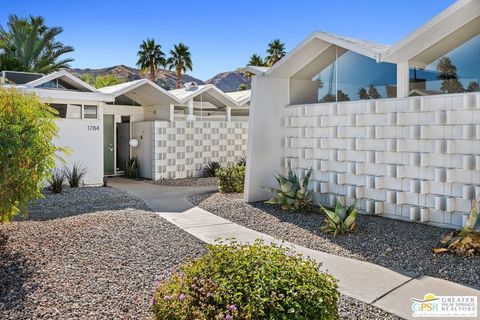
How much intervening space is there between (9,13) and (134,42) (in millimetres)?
16103

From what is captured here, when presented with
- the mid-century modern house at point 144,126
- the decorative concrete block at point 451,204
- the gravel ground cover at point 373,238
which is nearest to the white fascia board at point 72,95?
the mid-century modern house at point 144,126

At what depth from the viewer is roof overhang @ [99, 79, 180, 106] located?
15.4 metres

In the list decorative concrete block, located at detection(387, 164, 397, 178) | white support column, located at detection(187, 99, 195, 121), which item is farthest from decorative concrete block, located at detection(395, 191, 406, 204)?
white support column, located at detection(187, 99, 195, 121)

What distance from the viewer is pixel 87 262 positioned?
19.3 ft

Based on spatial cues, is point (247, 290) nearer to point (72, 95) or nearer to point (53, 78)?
point (72, 95)

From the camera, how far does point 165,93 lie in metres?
16.0

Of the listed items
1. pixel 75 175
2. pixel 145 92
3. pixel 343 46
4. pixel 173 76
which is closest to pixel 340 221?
pixel 343 46

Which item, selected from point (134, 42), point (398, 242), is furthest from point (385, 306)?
point (134, 42)

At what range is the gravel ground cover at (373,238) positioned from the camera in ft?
19.5

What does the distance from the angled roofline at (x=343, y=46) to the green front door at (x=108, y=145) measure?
8416 mm

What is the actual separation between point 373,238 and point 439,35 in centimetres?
398

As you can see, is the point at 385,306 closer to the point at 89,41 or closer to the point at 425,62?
the point at 425,62

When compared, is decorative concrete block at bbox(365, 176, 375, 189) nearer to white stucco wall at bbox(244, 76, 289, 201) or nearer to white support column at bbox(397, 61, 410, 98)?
white support column at bbox(397, 61, 410, 98)

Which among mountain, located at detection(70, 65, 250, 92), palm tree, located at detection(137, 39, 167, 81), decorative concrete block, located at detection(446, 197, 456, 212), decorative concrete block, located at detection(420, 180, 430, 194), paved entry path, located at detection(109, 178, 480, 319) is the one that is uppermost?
mountain, located at detection(70, 65, 250, 92)
